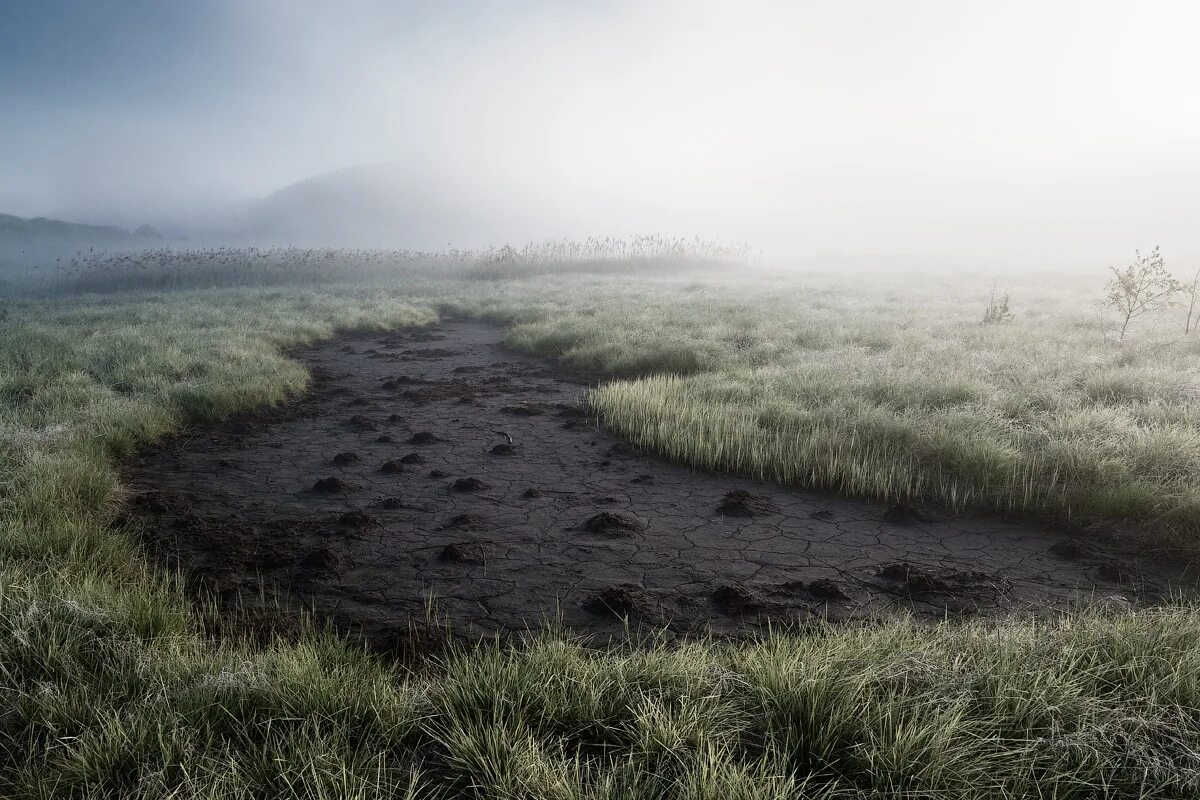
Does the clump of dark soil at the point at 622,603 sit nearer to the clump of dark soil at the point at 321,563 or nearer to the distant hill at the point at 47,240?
the clump of dark soil at the point at 321,563

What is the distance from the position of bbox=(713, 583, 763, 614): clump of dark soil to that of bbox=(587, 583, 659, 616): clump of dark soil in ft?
1.43

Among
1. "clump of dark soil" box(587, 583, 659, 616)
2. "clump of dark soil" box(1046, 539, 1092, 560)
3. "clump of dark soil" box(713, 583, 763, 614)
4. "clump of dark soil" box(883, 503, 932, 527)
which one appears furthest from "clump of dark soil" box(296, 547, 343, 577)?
"clump of dark soil" box(1046, 539, 1092, 560)

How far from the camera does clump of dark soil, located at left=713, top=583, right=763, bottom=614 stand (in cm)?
441

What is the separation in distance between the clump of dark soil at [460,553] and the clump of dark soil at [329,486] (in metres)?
1.92

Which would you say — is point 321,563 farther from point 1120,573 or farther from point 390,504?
point 1120,573

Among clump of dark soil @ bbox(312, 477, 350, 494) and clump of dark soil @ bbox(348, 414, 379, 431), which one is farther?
clump of dark soil @ bbox(348, 414, 379, 431)

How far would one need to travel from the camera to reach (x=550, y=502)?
6.41 meters

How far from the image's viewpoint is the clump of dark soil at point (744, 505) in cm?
614

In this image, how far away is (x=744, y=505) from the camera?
6.22 metres

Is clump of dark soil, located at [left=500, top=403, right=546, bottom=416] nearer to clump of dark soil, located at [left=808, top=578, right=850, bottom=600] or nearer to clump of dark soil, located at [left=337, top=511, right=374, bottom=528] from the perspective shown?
clump of dark soil, located at [left=337, top=511, right=374, bottom=528]

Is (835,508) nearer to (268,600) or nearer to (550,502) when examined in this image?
(550,502)

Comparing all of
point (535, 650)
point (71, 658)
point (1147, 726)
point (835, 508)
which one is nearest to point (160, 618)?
point (71, 658)

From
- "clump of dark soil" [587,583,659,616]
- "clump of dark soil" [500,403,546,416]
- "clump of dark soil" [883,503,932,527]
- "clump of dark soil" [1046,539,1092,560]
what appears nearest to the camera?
"clump of dark soil" [587,583,659,616]

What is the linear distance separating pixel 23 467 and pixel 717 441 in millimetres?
6483
